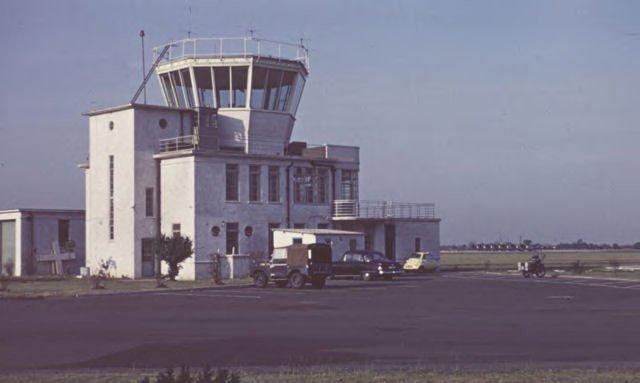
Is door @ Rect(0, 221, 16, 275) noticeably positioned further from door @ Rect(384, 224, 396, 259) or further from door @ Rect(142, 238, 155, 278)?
door @ Rect(384, 224, 396, 259)

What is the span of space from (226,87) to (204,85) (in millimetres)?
1325

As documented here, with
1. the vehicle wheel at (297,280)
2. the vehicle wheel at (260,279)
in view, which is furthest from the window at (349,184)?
the vehicle wheel at (297,280)

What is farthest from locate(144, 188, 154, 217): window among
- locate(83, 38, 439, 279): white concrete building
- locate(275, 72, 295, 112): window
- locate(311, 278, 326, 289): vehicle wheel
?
locate(311, 278, 326, 289): vehicle wheel

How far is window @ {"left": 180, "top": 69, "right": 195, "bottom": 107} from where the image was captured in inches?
2240

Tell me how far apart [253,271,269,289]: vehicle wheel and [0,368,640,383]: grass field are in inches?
1149

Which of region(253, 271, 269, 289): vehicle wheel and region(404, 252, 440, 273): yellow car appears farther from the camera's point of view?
region(404, 252, 440, 273): yellow car

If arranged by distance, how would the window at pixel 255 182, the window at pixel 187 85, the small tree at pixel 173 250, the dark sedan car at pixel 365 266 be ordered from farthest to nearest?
the window at pixel 187 85
the window at pixel 255 182
the dark sedan car at pixel 365 266
the small tree at pixel 173 250

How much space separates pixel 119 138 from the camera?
5566cm

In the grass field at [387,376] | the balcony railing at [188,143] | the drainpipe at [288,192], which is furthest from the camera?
the drainpipe at [288,192]

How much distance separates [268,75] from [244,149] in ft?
15.5

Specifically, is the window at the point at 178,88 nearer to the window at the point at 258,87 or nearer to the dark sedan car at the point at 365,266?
the window at the point at 258,87

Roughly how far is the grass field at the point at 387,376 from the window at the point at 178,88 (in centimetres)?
4509

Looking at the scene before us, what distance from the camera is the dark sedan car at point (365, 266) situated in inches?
1954

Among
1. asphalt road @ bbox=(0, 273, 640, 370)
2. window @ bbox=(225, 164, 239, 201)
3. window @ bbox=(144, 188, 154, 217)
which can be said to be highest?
window @ bbox=(225, 164, 239, 201)
